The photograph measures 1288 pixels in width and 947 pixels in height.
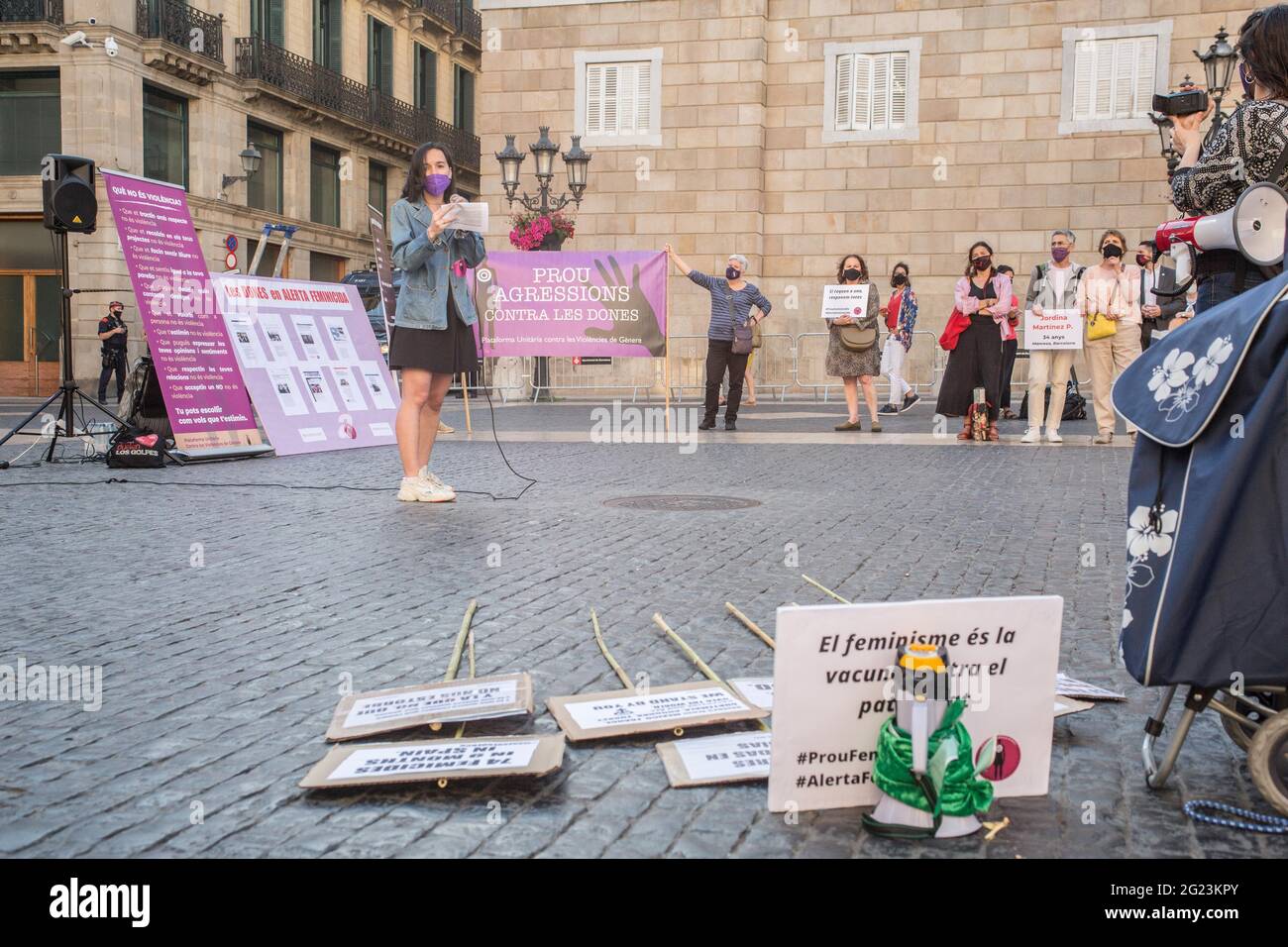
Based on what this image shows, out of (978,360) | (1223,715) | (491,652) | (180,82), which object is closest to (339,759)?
(491,652)

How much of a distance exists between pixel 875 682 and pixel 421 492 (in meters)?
5.81

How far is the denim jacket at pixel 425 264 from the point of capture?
762 centimetres

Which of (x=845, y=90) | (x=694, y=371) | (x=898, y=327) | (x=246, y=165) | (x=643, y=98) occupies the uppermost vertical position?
(x=845, y=90)

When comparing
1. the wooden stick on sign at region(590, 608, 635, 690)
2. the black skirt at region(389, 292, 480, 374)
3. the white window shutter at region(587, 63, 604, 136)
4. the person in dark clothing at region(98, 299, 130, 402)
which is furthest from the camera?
the white window shutter at region(587, 63, 604, 136)

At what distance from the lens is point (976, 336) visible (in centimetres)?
1281

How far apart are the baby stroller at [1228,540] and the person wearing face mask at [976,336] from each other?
10.2 metres

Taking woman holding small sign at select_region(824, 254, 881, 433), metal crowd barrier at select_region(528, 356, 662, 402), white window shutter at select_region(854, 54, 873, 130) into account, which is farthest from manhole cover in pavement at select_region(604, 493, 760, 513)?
white window shutter at select_region(854, 54, 873, 130)

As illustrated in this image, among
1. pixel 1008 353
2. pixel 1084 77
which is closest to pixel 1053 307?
→ pixel 1008 353

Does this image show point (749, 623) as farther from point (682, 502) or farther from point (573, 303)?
point (573, 303)

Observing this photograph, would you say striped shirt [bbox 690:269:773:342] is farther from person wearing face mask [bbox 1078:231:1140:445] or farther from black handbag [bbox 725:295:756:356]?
person wearing face mask [bbox 1078:231:1140:445]

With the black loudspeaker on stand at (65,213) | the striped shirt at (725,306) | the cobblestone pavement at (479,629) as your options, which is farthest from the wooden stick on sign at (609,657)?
the striped shirt at (725,306)

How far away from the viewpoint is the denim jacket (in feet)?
25.0

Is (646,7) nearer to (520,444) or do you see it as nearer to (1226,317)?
(520,444)

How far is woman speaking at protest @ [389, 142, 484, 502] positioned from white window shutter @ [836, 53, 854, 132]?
19.5 metres
